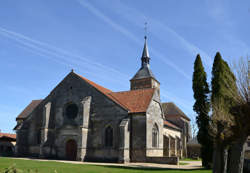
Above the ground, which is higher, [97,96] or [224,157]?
[97,96]

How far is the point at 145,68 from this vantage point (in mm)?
54906

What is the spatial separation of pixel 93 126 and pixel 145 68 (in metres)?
28.9

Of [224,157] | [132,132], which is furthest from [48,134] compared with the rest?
[224,157]

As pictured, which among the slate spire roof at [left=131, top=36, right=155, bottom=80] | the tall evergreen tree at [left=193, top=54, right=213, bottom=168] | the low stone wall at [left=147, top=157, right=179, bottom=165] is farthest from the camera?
the slate spire roof at [left=131, top=36, right=155, bottom=80]

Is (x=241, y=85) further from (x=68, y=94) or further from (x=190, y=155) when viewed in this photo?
(x=190, y=155)

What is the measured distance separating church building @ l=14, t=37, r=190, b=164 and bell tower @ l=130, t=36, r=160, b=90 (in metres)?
20.2

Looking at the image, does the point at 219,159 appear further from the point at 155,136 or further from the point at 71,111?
the point at 71,111

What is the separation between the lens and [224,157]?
12.5 meters

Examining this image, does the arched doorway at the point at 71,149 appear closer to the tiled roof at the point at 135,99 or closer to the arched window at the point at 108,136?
the arched window at the point at 108,136

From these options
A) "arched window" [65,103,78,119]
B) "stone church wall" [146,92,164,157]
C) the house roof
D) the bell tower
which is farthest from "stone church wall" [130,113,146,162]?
the bell tower

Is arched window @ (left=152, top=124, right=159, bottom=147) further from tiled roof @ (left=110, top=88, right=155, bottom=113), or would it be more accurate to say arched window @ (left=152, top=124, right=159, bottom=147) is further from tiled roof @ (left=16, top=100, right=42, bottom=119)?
tiled roof @ (left=16, top=100, right=42, bottom=119)

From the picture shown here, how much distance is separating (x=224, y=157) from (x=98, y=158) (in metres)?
17.6

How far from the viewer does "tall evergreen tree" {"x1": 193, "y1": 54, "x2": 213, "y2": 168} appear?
69.8 feet

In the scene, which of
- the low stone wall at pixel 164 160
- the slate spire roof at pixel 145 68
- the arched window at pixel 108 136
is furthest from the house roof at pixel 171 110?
the low stone wall at pixel 164 160
